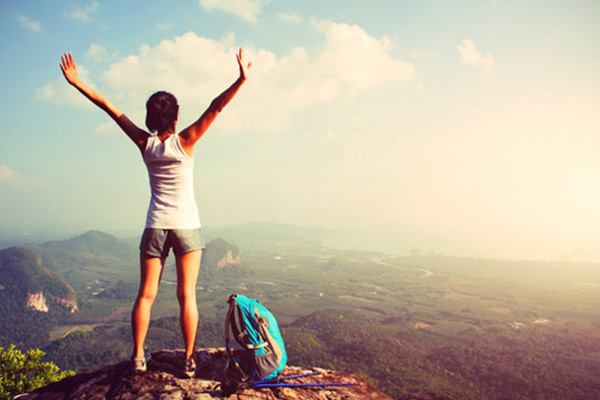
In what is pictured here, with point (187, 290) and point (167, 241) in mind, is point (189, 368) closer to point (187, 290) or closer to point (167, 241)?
point (187, 290)

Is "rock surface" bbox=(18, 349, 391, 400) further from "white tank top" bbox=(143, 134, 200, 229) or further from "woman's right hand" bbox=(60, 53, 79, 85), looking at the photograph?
"woman's right hand" bbox=(60, 53, 79, 85)

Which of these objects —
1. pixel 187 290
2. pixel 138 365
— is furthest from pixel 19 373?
pixel 187 290

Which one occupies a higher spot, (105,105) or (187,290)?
(105,105)

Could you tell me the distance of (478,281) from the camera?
19675 cm

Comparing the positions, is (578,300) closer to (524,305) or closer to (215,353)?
(524,305)

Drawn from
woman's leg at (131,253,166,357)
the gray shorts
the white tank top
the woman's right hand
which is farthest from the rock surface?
the woman's right hand

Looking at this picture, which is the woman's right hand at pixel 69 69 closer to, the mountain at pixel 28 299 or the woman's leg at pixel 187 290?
the woman's leg at pixel 187 290

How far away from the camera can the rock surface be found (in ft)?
12.6

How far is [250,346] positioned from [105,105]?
11.0 ft

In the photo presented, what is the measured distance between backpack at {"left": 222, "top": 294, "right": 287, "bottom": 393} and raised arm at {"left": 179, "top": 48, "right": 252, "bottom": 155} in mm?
1956

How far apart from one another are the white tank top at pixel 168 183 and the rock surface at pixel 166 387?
182 cm

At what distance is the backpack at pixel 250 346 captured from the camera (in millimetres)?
4160

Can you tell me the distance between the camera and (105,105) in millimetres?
4016

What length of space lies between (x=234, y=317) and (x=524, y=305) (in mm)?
175592
